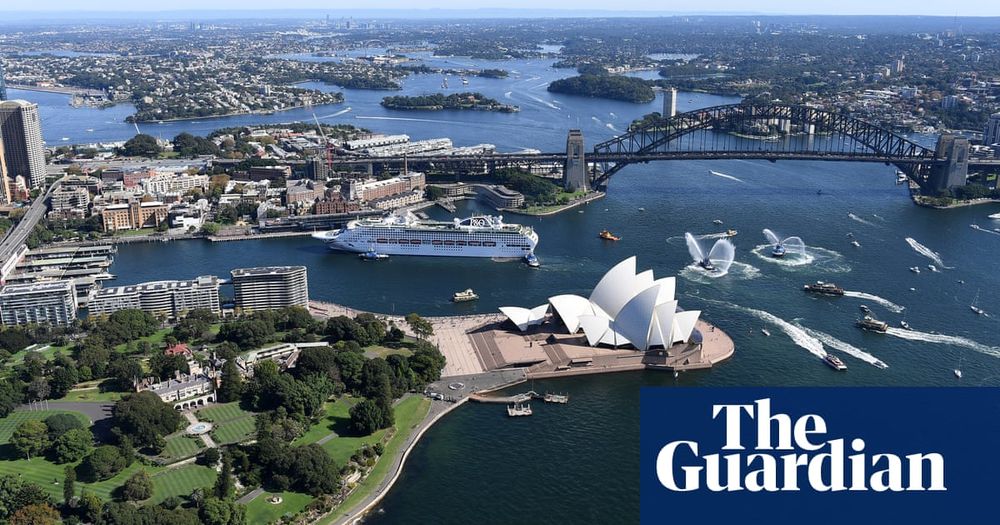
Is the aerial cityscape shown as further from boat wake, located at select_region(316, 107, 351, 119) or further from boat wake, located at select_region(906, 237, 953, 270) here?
boat wake, located at select_region(316, 107, 351, 119)

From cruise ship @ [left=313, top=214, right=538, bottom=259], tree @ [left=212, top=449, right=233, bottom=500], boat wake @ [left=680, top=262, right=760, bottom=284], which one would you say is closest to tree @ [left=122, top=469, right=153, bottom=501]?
tree @ [left=212, top=449, right=233, bottom=500]

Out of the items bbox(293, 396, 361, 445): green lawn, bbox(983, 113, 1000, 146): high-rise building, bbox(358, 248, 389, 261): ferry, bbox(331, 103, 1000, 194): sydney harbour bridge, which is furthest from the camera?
bbox(983, 113, 1000, 146): high-rise building

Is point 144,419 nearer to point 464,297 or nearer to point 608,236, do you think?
point 464,297

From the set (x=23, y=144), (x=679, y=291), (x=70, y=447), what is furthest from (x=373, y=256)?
(x=23, y=144)

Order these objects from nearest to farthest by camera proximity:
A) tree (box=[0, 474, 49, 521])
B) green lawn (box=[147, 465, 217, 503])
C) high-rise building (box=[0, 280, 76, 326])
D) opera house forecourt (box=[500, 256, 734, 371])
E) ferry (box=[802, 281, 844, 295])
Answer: tree (box=[0, 474, 49, 521]) < green lawn (box=[147, 465, 217, 503]) < opera house forecourt (box=[500, 256, 734, 371]) < high-rise building (box=[0, 280, 76, 326]) < ferry (box=[802, 281, 844, 295])

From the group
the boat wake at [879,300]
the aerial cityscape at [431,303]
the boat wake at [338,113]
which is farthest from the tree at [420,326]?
the boat wake at [338,113]

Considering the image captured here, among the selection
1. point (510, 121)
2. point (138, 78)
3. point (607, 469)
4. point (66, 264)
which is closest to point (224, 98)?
point (138, 78)
